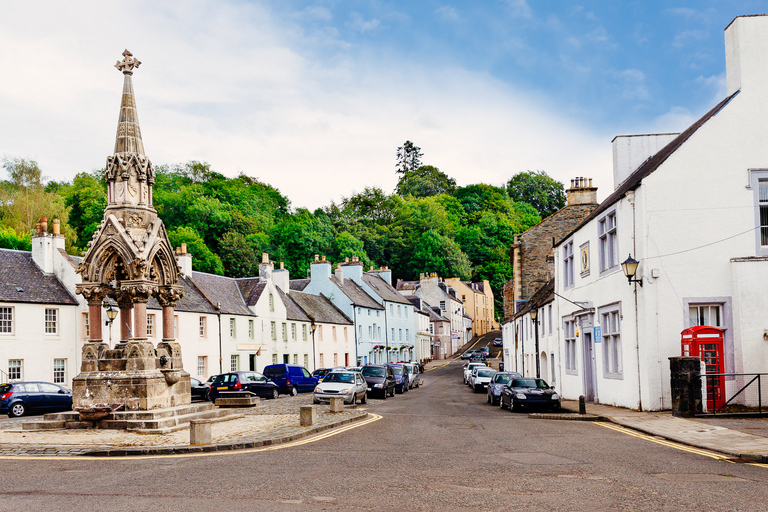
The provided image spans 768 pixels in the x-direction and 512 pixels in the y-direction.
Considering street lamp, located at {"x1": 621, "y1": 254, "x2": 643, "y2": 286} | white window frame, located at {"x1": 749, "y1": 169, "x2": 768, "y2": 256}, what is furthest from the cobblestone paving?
white window frame, located at {"x1": 749, "y1": 169, "x2": 768, "y2": 256}

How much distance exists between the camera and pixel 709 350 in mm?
20672

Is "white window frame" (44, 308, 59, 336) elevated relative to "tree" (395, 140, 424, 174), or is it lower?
lower

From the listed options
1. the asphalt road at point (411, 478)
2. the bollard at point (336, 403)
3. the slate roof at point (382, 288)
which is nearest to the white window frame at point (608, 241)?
Answer: the asphalt road at point (411, 478)

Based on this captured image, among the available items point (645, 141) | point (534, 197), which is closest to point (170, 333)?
point (645, 141)

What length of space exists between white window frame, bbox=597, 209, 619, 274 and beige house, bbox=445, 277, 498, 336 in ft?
267

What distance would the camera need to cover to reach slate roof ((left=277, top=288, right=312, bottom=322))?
56.6 meters

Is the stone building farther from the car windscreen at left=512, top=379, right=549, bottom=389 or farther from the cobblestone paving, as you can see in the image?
the cobblestone paving

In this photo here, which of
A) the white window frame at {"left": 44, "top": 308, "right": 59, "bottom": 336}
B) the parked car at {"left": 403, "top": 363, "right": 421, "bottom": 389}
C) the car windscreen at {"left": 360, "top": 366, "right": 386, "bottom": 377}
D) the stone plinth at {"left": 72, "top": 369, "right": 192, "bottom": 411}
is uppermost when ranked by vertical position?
the white window frame at {"left": 44, "top": 308, "right": 59, "bottom": 336}

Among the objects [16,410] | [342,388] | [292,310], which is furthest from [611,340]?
[292,310]

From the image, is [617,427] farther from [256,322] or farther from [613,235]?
[256,322]

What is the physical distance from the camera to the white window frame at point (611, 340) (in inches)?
943

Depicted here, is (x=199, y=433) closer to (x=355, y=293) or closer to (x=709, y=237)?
(x=709, y=237)

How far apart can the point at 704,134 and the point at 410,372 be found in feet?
90.6

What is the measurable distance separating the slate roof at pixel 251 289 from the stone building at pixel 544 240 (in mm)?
18826
